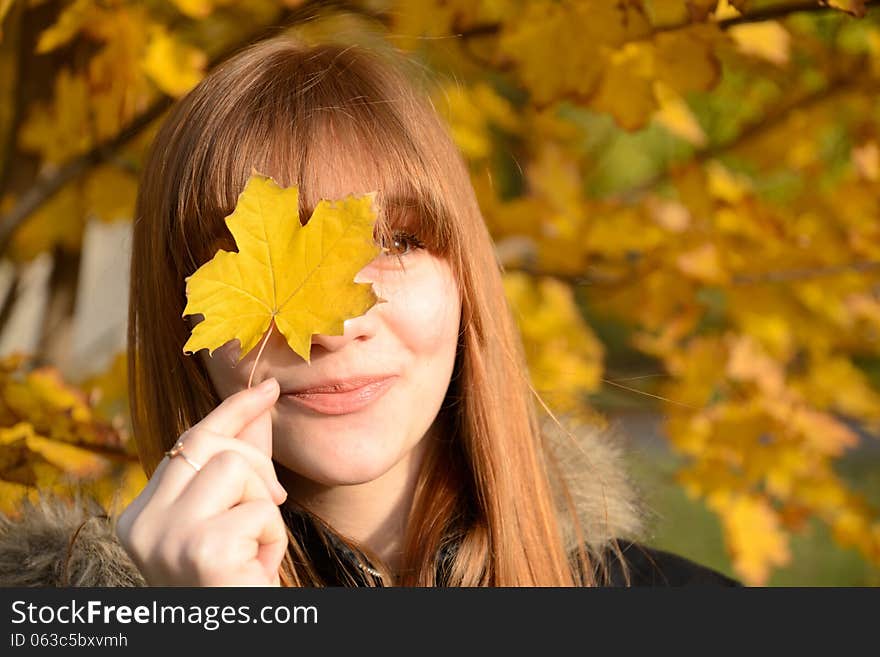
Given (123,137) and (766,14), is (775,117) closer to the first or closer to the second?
(766,14)

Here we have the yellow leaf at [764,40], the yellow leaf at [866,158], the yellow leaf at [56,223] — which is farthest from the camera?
the yellow leaf at [56,223]

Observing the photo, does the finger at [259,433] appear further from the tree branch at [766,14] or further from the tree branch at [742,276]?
the tree branch at [742,276]

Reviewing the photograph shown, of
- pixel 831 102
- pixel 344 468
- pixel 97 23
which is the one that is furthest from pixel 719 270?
pixel 97 23

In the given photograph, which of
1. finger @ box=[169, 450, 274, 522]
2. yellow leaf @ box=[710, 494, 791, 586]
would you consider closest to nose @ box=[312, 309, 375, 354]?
finger @ box=[169, 450, 274, 522]

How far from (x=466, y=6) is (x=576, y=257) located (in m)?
0.80

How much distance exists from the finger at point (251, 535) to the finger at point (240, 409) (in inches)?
3.9

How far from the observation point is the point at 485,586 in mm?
1495

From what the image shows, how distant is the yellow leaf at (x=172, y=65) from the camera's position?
1.87 meters

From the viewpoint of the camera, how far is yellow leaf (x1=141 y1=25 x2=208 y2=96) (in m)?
1.87

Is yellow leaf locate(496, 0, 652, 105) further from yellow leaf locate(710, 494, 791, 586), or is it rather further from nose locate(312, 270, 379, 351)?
yellow leaf locate(710, 494, 791, 586)

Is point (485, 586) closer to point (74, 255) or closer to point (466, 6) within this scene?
point (466, 6)

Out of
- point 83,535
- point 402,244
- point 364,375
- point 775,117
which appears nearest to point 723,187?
point 775,117

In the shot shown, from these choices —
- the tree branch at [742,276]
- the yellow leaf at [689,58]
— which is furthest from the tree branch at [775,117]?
the yellow leaf at [689,58]

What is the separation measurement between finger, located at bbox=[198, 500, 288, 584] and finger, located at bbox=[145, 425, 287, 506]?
5cm
